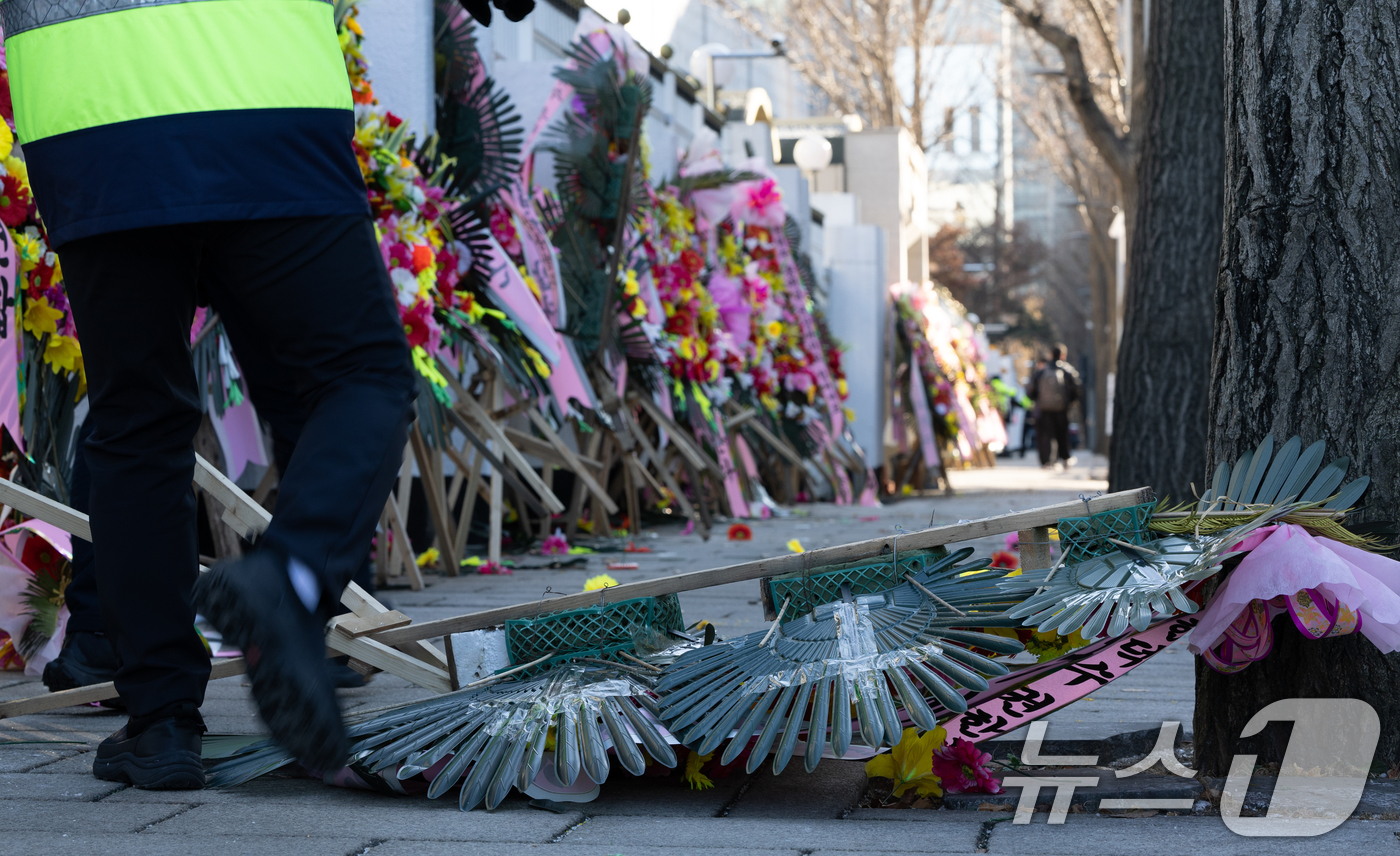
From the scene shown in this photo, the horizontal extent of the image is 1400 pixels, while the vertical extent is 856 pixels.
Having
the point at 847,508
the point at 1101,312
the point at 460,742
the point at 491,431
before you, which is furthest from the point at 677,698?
the point at 1101,312

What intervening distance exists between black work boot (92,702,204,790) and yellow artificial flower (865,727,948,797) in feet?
3.53

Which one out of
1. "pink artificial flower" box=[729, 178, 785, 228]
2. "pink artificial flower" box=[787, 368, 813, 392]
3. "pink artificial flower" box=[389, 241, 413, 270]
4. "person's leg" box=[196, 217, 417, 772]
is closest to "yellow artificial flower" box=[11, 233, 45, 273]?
"person's leg" box=[196, 217, 417, 772]

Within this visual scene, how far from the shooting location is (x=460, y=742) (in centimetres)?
224

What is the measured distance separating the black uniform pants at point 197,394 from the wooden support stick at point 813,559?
458mm

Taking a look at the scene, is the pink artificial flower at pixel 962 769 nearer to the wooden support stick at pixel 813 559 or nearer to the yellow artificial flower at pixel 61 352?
the wooden support stick at pixel 813 559

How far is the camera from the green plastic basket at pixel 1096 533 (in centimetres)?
233

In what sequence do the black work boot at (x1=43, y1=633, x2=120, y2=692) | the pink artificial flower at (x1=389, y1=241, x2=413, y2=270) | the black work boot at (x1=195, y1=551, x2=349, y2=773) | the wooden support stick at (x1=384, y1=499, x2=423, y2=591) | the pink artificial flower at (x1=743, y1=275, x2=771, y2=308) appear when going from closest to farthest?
1. the black work boot at (x1=195, y1=551, x2=349, y2=773)
2. the black work boot at (x1=43, y1=633, x2=120, y2=692)
3. the pink artificial flower at (x1=389, y1=241, x2=413, y2=270)
4. the wooden support stick at (x1=384, y1=499, x2=423, y2=591)
5. the pink artificial flower at (x1=743, y1=275, x2=771, y2=308)

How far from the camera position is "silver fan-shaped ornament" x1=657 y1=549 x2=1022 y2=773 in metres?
2.06

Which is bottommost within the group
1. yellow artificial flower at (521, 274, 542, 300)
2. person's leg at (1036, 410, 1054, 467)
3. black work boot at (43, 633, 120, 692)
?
person's leg at (1036, 410, 1054, 467)

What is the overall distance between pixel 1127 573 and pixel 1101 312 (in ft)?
89.5

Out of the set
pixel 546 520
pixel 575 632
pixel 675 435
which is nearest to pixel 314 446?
pixel 575 632

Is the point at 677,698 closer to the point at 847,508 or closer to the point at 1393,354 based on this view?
the point at 1393,354

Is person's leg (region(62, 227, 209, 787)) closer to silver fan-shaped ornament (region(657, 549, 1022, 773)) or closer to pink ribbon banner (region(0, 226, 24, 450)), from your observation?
silver fan-shaped ornament (region(657, 549, 1022, 773))

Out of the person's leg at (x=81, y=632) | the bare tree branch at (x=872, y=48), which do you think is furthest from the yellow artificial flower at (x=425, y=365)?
the bare tree branch at (x=872, y=48)
